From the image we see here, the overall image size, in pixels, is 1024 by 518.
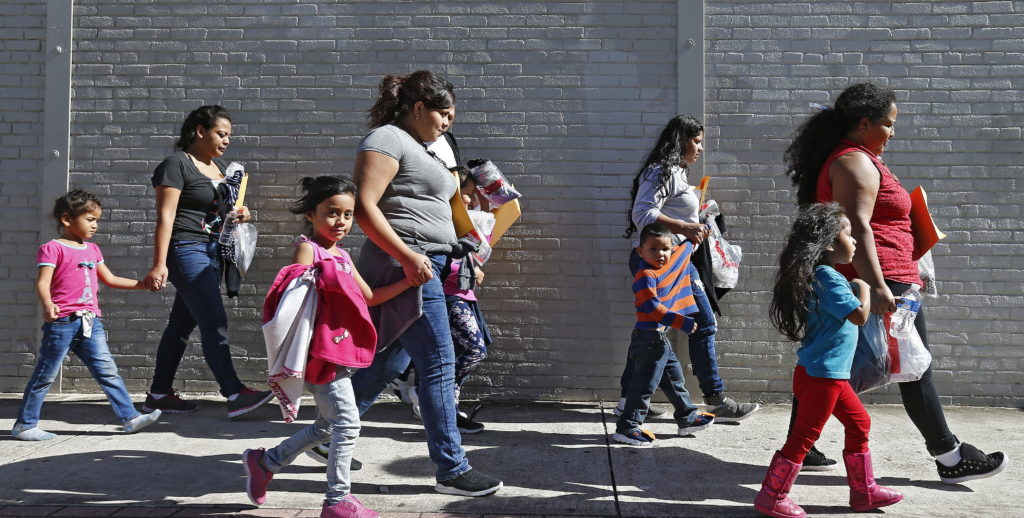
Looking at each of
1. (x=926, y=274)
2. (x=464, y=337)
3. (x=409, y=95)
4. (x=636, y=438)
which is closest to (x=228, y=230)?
(x=464, y=337)

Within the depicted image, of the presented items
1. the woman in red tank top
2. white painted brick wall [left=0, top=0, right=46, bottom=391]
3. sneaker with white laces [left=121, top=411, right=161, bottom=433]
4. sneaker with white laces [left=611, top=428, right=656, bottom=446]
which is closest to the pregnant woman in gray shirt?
sneaker with white laces [left=611, top=428, right=656, bottom=446]

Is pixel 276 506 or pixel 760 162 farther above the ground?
pixel 760 162

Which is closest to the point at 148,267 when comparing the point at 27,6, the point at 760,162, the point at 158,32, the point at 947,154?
the point at 158,32

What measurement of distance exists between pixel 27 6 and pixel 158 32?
979 mm

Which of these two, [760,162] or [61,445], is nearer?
[61,445]

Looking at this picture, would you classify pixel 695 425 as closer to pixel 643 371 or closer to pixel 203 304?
pixel 643 371

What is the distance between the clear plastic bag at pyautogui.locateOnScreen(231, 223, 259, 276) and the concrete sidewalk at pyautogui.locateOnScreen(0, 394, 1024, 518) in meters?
1.00

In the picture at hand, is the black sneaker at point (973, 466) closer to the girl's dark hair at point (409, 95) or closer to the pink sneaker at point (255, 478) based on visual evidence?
the girl's dark hair at point (409, 95)

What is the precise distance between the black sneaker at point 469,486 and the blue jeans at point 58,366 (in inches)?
88.3

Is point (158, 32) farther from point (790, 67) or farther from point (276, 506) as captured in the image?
point (790, 67)

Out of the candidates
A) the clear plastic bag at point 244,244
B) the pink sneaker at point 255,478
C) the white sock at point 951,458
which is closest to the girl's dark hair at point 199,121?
the clear plastic bag at point 244,244

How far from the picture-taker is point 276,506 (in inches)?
144

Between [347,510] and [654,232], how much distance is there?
2.29 meters

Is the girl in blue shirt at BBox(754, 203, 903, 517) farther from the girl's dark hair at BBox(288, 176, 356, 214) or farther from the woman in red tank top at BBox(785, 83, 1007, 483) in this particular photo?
the girl's dark hair at BBox(288, 176, 356, 214)
